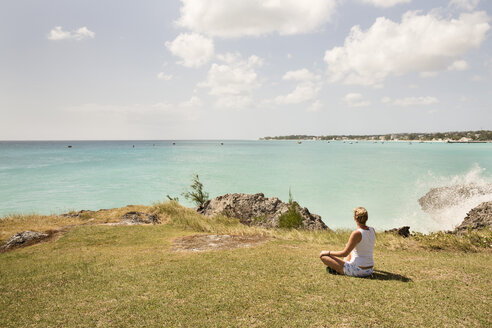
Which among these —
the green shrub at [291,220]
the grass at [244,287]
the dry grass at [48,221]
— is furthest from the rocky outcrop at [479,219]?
the dry grass at [48,221]

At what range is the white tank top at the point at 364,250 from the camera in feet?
24.6

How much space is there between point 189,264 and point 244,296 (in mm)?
3236

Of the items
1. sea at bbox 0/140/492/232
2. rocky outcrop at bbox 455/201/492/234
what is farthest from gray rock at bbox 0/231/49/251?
rocky outcrop at bbox 455/201/492/234

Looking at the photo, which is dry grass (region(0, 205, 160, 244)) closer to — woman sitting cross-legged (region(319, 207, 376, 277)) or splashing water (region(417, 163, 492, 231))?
woman sitting cross-legged (region(319, 207, 376, 277))

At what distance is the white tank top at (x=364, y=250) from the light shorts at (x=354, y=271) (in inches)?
4.7

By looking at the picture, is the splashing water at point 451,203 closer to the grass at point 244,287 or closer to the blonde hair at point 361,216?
the grass at point 244,287

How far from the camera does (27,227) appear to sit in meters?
16.4

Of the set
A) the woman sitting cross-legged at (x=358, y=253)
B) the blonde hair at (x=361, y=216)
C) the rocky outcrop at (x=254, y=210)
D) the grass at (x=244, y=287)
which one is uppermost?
the blonde hair at (x=361, y=216)

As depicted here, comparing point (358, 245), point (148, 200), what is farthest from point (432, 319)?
point (148, 200)

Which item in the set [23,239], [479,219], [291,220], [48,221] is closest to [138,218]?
[48,221]

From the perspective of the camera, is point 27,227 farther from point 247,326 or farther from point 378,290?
point 378,290

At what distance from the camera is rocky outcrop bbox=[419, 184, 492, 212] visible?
33278mm

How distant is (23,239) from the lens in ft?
44.1

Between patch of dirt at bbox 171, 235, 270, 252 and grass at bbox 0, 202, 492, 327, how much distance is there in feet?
1.97
